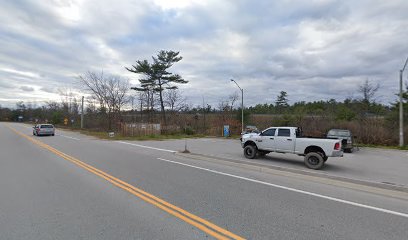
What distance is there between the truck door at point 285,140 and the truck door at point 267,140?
0.79 feet

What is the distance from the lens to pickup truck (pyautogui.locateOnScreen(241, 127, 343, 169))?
1124cm

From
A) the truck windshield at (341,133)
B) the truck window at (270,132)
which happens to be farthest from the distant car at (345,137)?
the truck window at (270,132)

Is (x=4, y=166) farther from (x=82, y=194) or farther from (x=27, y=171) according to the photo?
(x=82, y=194)

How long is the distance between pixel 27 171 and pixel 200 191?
6537 mm

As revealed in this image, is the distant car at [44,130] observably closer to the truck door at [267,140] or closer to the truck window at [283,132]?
the truck door at [267,140]

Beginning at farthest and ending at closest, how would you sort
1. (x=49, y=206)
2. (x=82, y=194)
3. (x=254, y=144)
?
1. (x=254, y=144)
2. (x=82, y=194)
3. (x=49, y=206)

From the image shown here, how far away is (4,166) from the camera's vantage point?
10742mm

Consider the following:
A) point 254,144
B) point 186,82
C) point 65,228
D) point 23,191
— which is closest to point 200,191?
point 65,228

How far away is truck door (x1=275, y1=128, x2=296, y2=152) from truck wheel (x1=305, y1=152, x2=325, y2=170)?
3.27ft

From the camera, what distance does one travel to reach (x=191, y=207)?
227 inches

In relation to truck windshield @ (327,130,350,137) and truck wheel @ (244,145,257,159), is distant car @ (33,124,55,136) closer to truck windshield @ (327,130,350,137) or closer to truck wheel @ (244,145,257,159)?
truck wheel @ (244,145,257,159)

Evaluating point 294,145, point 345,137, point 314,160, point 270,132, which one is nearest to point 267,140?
point 270,132

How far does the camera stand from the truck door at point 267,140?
13.4m

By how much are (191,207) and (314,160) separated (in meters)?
7.44
